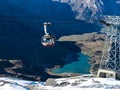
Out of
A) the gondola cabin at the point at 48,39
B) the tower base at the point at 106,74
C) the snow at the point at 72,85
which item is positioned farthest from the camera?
the tower base at the point at 106,74

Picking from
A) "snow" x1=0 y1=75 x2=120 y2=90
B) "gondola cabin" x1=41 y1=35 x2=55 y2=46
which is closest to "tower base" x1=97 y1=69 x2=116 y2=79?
"snow" x1=0 y1=75 x2=120 y2=90

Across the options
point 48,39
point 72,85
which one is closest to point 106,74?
point 72,85

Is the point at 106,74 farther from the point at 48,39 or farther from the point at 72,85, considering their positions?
the point at 48,39

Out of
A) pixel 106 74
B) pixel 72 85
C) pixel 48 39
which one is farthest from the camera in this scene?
pixel 106 74

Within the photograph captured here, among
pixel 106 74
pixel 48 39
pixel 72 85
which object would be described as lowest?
pixel 106 74

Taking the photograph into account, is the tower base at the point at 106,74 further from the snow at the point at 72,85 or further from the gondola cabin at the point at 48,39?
the gondola cabin at the point at 48,39

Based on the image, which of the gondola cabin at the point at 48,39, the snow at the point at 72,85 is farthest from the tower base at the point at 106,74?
the gondola cabin at the point at 48,39

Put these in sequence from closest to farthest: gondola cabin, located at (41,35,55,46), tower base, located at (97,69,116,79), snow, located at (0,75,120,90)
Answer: gondola cabin, located at (41,35,55,46) → snow, located at (0,75,120,90) → tower base, located at (97,69,116,79)

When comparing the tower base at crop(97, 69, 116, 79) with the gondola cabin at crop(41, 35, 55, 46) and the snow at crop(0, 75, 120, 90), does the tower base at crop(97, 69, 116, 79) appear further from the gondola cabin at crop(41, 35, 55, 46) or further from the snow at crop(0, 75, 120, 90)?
the gondola cabin at crop(41, 35, 55, 46)

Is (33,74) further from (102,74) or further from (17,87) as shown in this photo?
(17,87)

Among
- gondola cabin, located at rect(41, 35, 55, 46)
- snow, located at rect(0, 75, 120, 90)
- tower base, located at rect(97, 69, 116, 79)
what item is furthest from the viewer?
tower base, located at rect(97, 69, 116, 79)

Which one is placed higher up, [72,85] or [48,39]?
[48,39]
